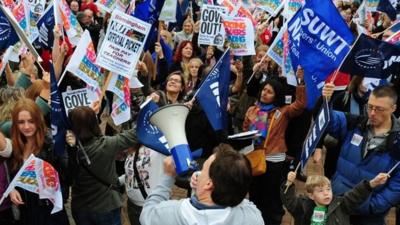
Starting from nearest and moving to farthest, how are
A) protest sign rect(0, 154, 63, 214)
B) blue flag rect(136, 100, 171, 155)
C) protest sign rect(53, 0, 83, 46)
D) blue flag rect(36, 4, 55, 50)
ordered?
1. blue flag rect(136, 100, 171, 155)
2. protest sign rect(0, 154, 63, 214)
3. protest sign rect(53, 0, 83, 46)
4. blue flag rect(36, 4, 55, 50)

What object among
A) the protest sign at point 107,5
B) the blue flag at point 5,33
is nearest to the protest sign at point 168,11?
the protest sign at point 107,5

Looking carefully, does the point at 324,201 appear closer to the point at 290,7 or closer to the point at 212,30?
the point at 212,30

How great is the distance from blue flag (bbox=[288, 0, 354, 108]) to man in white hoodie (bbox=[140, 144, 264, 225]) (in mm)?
2561

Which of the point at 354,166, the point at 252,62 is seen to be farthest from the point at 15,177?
the point at 252,62

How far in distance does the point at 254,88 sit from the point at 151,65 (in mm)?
1470

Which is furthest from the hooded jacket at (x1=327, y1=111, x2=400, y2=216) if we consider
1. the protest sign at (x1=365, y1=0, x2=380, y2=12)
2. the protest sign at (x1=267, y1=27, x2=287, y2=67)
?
the protest sign at (x1=365, y1=0, x2=380, y2=12)

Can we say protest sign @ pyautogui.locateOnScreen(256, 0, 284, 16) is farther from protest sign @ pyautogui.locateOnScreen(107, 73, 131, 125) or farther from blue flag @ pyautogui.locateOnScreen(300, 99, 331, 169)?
blue flag @ pyautogui.locateOnScreen(300, 99, 331, 169)

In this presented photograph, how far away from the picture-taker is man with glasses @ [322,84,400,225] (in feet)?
13.7

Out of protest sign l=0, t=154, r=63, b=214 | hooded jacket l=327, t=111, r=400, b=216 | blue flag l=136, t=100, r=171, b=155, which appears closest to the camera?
blue flag l=136, t=100, r=171, b=155

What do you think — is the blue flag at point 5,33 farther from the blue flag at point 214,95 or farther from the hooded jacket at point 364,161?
the hooded jacket at point 364,161

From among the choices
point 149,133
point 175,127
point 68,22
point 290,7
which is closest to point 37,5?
point 68,22

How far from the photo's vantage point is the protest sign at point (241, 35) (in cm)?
773

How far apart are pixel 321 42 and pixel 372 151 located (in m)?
1.27

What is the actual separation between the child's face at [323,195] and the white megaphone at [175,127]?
57.5 inches
